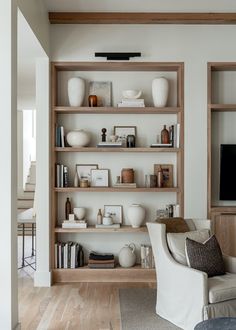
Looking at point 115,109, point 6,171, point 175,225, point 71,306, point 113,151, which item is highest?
point 115,109

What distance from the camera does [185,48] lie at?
5.07 m

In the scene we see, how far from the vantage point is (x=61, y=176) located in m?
5.12

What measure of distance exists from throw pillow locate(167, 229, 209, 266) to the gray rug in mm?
571

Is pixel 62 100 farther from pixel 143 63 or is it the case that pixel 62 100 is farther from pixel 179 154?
pixel 179 154

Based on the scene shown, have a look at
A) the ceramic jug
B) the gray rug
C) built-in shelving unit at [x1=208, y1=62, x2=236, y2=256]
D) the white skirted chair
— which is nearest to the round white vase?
the ceramic jug

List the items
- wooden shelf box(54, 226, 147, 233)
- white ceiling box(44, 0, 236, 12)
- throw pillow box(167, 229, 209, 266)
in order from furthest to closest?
wooden shelf box(54, 226, 147, 233), white ceiling box(44, 0, 236, 12), throw pillow box(167, 229, 209, 266)

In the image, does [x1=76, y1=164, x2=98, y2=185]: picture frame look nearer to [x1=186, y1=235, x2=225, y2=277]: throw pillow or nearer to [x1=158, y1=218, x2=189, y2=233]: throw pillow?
[x1=158, y1=218, x2=189, y2=233]: throw pillow

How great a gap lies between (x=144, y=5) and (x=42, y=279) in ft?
10.7

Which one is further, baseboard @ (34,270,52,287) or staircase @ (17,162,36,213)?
staircase @ (17,162,36,213)

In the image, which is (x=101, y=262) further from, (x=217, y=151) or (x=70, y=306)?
(x=217, y=151)

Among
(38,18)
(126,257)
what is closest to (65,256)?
(126,257)

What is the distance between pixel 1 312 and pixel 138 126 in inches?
116

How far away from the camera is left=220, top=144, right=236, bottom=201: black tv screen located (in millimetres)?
5090

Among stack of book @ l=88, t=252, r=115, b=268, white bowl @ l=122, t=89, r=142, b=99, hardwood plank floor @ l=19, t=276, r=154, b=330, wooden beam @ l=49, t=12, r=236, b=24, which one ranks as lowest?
hardwood plank floor @ l=19, t=276, r=154, b=330
